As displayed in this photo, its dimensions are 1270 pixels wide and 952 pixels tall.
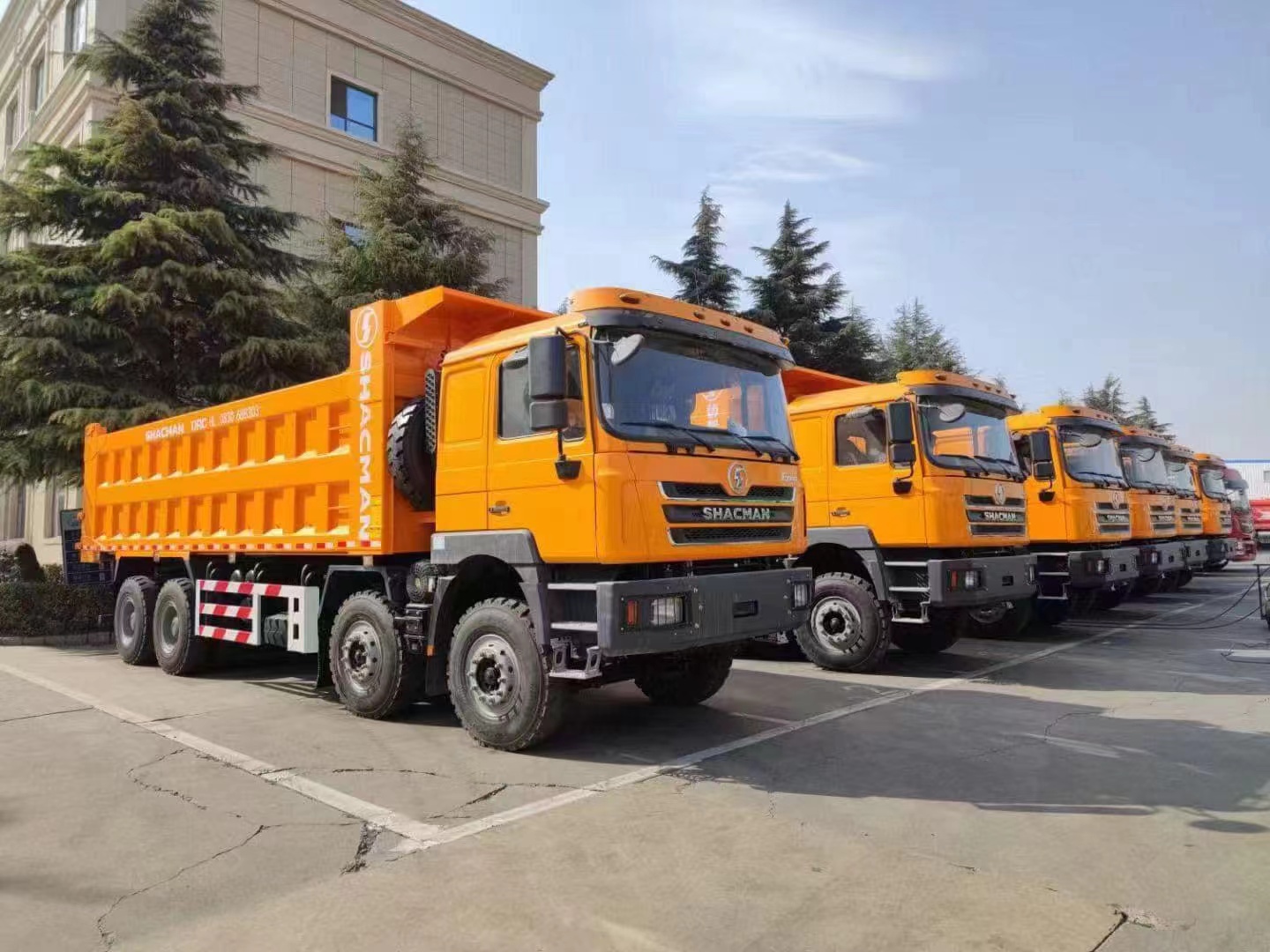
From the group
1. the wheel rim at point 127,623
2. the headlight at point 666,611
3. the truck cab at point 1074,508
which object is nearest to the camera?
the headlight at point 666,611

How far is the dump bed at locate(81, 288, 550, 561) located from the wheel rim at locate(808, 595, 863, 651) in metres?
4.41

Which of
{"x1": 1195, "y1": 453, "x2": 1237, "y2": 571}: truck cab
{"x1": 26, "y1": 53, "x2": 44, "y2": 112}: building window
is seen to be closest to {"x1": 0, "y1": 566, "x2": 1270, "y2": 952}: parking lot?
{"x1": 1195, "y1": 453, "x2": 1237, "y2": 571}: truck cab

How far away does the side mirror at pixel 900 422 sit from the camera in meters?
8.66

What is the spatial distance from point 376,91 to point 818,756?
2559cm

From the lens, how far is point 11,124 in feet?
95.6

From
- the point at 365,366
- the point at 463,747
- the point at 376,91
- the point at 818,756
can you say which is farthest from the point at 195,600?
the point at 376,91

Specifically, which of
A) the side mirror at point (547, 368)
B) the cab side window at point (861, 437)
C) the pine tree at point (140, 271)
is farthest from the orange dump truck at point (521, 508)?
the pine tree at point (140, 271)

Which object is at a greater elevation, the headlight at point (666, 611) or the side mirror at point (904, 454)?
the side mirror at point (904, 454)

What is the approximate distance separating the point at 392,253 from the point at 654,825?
13.9 metres

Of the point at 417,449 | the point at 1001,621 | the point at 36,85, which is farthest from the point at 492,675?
the point at 36,85

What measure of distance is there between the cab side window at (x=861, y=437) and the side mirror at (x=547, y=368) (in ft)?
15.7

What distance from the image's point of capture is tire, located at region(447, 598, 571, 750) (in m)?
5.48

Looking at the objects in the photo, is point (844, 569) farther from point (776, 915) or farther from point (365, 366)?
point (776, 915)

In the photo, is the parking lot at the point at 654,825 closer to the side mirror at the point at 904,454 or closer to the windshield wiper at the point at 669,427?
the windshield wiper at the point at 669,427
